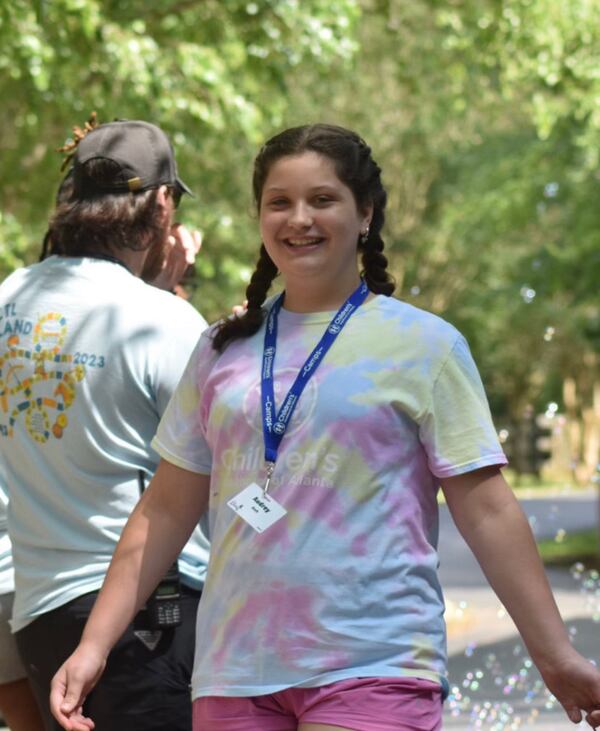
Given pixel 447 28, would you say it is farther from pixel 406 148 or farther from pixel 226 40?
pixel 406 148

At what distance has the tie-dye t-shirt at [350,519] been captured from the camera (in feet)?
9.64

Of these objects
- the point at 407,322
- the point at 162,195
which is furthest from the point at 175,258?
the point at 407,322

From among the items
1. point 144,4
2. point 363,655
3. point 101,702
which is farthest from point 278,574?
point 144,4

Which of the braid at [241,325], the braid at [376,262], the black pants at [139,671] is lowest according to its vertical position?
the black pants at [139,671]

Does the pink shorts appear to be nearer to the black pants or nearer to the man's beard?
the black pants

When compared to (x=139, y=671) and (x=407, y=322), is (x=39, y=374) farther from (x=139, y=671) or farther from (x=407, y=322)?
(x=407, y=322)

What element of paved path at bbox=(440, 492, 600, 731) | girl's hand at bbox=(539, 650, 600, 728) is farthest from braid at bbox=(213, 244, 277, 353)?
paved path at bbox=(440, 492, 600, 731)

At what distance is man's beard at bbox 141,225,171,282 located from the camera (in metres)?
3.94

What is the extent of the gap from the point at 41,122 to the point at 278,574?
1108 cm

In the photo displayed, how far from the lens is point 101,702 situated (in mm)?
3576

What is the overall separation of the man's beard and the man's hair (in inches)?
0.7

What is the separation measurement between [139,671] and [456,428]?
97 centimetres

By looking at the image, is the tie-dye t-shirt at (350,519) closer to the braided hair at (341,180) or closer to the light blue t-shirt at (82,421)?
the braided hair at (341,180)

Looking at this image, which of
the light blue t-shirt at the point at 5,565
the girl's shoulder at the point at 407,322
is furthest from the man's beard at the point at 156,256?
the girl's shoulder at the point at 407,322
